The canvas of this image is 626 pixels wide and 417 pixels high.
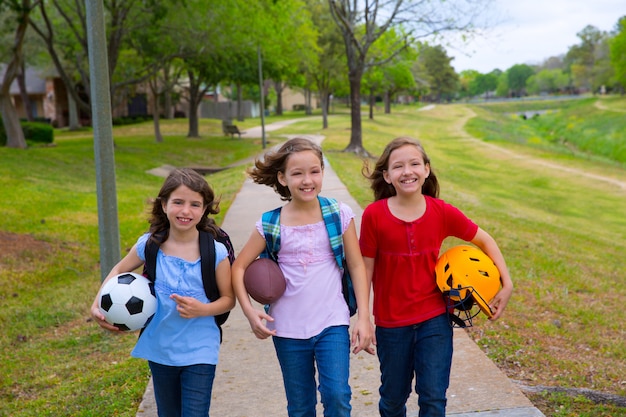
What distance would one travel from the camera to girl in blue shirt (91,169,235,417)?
3.18 m

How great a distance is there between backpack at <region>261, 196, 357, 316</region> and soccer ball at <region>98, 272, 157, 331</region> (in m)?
0.56

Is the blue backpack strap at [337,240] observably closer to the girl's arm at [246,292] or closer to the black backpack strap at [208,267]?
the girl's arm at [246,292]

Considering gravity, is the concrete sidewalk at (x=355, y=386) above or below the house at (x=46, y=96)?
below

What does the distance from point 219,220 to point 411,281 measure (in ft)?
29.0

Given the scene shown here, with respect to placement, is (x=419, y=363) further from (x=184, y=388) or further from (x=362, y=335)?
(x=184, y=388)

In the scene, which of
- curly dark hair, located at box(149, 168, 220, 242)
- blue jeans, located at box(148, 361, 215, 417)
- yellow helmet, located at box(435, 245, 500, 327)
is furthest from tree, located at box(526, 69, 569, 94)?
blue jeans, located at box(148, 361, 215, 417)

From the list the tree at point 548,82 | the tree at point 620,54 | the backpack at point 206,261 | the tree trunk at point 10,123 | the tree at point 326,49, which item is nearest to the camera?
the backpack at point 206,261

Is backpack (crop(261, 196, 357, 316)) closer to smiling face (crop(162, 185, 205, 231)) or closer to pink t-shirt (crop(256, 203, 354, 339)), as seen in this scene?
pink t-shirt (crop(256, 203, 354, 339))

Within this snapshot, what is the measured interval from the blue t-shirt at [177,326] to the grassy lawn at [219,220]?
4.86ft

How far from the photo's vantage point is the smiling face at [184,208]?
10.5ft

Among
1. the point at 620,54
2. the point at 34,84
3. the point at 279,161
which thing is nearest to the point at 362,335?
the point at 279,161

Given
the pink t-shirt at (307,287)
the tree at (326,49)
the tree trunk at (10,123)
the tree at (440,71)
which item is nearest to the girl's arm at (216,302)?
the pink t-shirt at (307,287)

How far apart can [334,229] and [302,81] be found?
149 ft

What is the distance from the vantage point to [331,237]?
3314mm
